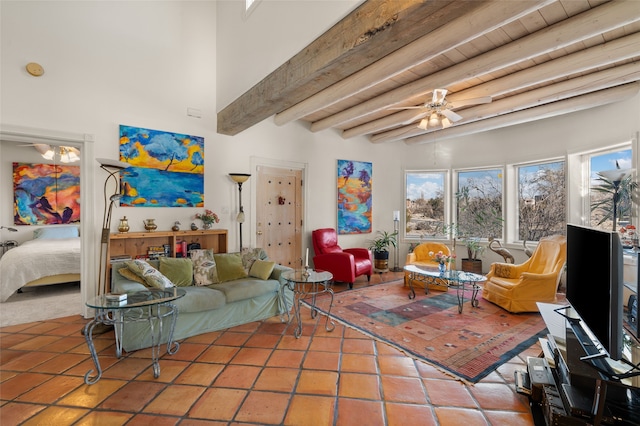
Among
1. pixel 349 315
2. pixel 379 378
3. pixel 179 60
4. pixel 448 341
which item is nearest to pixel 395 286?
pixel 349 315

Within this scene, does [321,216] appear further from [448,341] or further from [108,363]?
[108,363]

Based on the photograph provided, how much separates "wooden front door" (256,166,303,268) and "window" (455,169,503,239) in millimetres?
3599

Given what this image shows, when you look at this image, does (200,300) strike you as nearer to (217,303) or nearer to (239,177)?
(217,303)

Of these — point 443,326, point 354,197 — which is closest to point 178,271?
point 443,326

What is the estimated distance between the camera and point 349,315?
3.68 m

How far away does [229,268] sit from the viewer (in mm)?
3773

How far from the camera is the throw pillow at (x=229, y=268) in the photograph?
3.73m

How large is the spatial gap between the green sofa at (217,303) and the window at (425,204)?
4080mm

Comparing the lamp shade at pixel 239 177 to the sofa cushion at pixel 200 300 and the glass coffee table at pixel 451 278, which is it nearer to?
the sofa cushion at pixel 200 300

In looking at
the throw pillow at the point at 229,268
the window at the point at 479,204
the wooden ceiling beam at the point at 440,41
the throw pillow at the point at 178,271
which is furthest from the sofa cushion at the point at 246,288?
the window at the point at 479,204

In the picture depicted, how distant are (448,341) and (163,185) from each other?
399cm

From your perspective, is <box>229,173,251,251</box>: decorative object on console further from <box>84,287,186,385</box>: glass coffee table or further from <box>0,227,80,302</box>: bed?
<box>0,227,80,302</box>: bed

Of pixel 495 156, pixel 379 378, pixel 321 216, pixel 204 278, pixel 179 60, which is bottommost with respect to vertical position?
pixel 379 378

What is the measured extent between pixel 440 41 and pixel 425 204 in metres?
4.84
